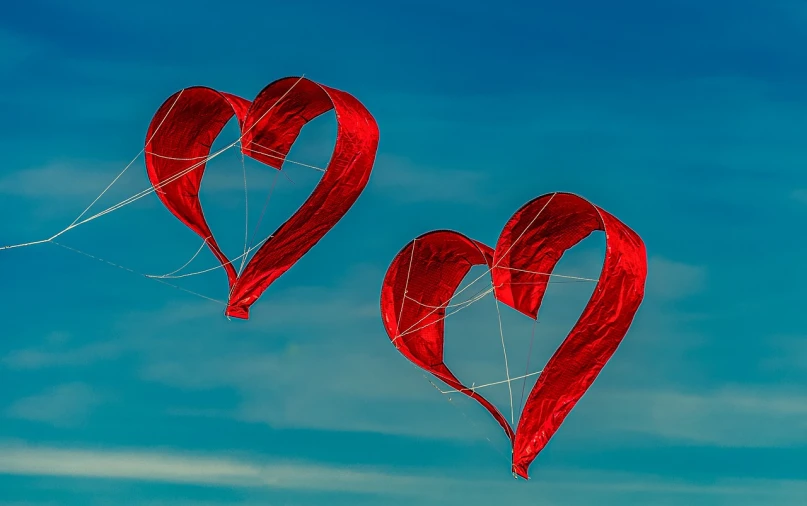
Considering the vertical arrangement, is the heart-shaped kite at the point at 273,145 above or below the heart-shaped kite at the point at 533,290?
above

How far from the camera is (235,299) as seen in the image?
53406 mm

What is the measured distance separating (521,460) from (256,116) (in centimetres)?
1533

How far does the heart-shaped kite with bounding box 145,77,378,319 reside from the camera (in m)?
53.5

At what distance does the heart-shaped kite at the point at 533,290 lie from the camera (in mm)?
49500

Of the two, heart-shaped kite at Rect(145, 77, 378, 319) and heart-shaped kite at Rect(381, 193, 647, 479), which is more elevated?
heart-shaped kite at Rect(145, 77, 378, 319)

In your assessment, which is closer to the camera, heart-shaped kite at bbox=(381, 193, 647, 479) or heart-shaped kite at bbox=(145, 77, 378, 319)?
heart-shaped kite at bbox=(381, 193, 647, 479)

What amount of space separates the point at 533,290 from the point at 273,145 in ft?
35.8

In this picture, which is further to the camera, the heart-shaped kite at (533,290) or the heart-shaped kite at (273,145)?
the heart-shaped kite at (273,145)

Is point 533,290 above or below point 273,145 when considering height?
below

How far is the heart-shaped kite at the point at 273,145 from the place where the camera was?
53.5 meters

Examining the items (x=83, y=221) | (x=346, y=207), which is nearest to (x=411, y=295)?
(x=346, y=207)

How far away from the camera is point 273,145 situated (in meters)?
56.1

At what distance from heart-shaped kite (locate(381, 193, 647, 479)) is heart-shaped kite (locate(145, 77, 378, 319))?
135 inches

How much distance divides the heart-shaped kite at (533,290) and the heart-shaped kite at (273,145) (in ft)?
11.3
